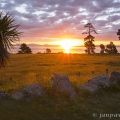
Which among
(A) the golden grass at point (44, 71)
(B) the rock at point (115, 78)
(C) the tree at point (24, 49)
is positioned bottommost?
(A) the golden grass at point (44, 71)

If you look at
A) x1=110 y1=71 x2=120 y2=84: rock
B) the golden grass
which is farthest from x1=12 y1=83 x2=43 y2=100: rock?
x1=110 y1=71 x2=120 y2=84: rock

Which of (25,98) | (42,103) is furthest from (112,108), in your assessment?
(25,98)

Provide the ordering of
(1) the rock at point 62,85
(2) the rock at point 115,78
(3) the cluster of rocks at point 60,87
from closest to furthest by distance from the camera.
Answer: (3) the cluster of rocks at point 60,87, (1) the rock at point 62,85, (2) the rock at point 115,78

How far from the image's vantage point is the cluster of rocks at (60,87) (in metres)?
10.2

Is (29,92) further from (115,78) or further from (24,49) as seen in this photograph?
(24,49)

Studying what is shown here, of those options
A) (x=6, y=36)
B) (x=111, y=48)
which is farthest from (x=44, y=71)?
(x=111, y=48)

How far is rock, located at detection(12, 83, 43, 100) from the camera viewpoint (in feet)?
33.1

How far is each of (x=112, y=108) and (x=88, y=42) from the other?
72.5 metres

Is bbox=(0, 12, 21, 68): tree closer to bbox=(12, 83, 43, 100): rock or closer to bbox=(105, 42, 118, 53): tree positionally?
bbox=(12, 83, 43, 100): rock

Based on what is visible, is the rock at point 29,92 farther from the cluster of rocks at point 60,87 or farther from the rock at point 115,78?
the rock at point 115,78

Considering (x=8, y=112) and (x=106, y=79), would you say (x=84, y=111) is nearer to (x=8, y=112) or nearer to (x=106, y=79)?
(x=8, y=112)

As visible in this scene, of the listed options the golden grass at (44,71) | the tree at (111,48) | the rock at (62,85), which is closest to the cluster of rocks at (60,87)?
the rock at (62,85)

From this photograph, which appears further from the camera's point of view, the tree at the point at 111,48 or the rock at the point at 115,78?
the tree at the point at 111,48

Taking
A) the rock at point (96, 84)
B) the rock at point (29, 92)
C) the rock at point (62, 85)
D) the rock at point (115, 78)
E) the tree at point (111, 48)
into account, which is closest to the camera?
the rock at point (29, 92)
